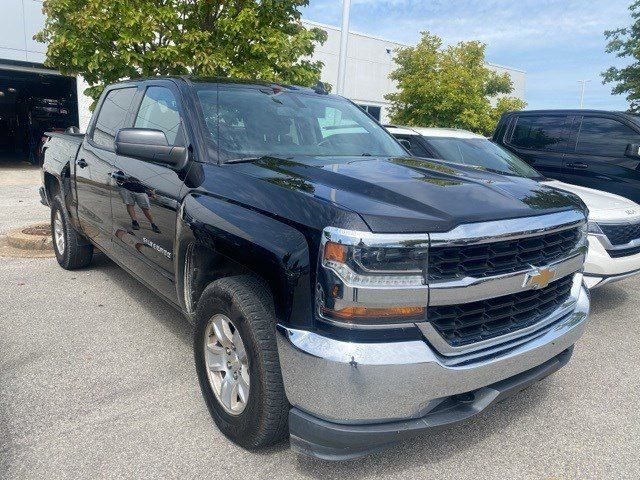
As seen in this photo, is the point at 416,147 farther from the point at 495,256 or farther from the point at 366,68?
the point at 366,68

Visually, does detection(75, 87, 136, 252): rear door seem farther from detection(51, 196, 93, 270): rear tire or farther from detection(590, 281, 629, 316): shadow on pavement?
detection(590, 281, 629, 316): shadow on pavement

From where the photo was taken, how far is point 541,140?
7621mm

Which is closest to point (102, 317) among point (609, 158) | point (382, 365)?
point (382, 365)

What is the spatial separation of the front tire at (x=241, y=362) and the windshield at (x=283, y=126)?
881 millimetres

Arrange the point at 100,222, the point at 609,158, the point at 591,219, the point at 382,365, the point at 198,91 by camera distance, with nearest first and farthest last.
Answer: the point at 382,365 → the point at 198,91 → the point at 100,222 → the point at 591,219 → the point at 609,158

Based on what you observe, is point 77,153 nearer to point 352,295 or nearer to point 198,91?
point 198,91

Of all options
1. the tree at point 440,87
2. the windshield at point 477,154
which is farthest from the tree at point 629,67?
the windshield at point 477,154

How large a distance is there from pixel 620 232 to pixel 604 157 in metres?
2.58

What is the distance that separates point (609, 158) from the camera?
688 centimetres

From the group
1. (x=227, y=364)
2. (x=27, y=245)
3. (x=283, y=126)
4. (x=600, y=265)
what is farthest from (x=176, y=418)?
→ (x=27, y=245)

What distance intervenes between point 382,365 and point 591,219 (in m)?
3.61

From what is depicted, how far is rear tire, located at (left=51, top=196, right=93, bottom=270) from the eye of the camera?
5.49 m

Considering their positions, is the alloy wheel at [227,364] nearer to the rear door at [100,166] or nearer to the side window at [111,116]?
the rear door at [100,166]

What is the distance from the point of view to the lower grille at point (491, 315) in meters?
2.15
